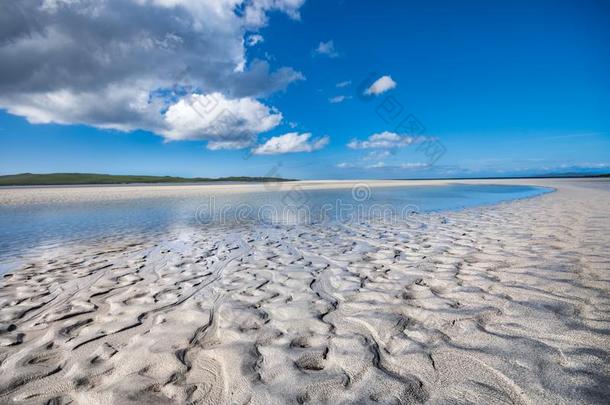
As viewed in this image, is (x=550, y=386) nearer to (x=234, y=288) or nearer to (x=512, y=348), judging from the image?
(x=512, y=348)

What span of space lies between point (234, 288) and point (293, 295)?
44.8 inches

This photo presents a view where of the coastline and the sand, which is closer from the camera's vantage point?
the sand

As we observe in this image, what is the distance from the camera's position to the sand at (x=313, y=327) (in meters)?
2.66

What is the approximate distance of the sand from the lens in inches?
105

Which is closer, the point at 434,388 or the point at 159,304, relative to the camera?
the point at 434,388

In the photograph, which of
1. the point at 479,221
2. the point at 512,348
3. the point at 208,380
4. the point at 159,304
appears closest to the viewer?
the point at 208,380

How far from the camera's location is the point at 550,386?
8.31 feet

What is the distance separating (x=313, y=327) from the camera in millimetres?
3826

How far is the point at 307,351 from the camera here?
3.27 meters

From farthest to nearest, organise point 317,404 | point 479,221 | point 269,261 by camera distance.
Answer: point 479,221 < point 269,261 < point 317,404

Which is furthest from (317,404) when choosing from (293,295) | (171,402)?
(293,295)

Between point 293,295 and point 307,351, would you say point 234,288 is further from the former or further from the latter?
point 307,351

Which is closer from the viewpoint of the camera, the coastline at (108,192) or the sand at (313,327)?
the sand at (313,327)

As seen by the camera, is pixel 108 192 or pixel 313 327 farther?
pixel 108 192
